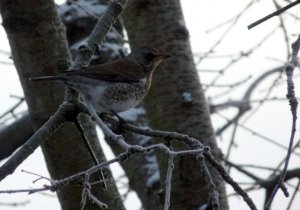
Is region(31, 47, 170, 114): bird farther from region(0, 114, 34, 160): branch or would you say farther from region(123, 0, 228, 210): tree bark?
region(0, 114, 34, 160): branch

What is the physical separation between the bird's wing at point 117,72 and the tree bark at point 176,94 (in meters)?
0.20

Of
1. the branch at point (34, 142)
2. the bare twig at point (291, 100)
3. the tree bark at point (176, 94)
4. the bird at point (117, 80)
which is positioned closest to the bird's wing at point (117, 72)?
the bird at point (117, 80)

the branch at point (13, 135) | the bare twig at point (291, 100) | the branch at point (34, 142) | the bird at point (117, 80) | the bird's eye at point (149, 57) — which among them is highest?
the branch at point (13, 135)

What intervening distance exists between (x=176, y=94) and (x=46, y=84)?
0.80m

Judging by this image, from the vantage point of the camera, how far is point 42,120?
3.94 m

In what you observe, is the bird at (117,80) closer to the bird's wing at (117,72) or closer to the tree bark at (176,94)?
the bird's wing at (117,72)

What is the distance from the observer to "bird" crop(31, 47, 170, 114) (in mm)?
3596

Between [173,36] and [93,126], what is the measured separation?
32.8 inches

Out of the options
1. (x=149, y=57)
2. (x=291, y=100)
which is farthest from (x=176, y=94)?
(x=291, y=100)

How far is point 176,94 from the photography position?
435 cm

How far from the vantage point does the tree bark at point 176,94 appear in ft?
13.5

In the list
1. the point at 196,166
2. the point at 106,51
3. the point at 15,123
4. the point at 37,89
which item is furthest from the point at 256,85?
the point at 37,89

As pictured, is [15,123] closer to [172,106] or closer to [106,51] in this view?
[106,51]

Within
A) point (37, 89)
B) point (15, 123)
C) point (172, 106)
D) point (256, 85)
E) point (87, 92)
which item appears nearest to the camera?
point (87, 92)
